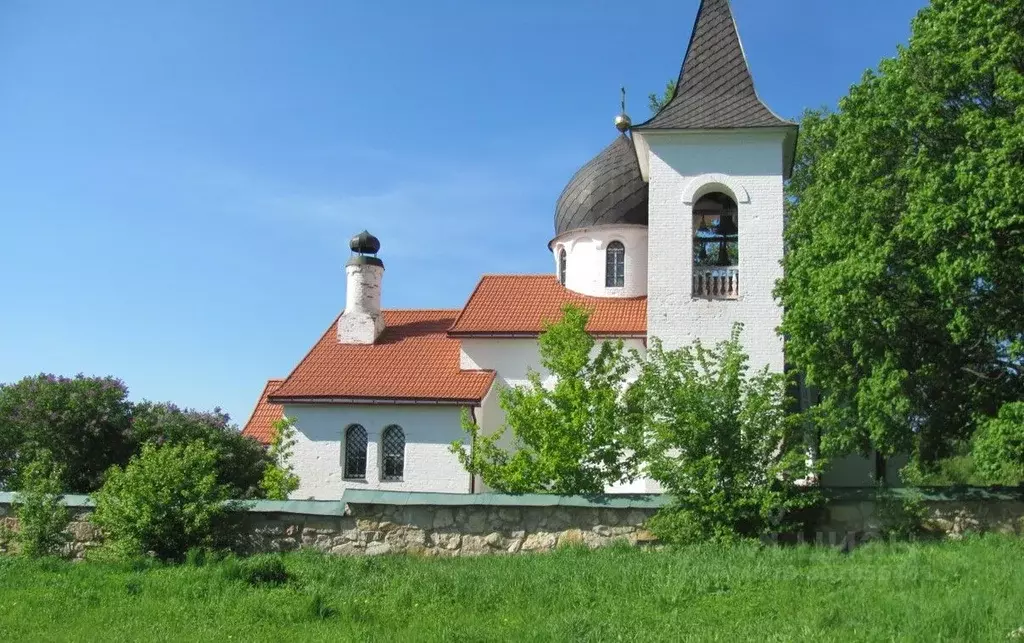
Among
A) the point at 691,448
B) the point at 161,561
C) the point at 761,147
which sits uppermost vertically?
the point at 761,147

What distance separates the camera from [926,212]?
41.5 ft

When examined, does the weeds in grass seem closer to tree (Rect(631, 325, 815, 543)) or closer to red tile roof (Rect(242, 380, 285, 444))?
tree (Rect(631, 325, 815, 543))

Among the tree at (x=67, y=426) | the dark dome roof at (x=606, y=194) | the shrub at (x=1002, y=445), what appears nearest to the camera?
the shrub at (x=1002, y=445)

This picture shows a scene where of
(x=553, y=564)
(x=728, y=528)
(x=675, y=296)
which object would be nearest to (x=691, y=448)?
(x=728, y=528)

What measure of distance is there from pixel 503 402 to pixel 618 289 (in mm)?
6743

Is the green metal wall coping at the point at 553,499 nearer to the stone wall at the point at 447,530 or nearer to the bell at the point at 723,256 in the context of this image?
the stone wall at the point at 447,530

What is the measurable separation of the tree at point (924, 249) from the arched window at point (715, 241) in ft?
11.9

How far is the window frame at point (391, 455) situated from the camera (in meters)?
20.7

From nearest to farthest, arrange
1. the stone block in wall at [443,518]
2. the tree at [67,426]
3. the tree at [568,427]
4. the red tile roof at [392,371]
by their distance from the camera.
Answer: the stone block in wall at [443,518]
the tree at [568,427]
the tree at [67,426]
the red tile roof at [392,371]

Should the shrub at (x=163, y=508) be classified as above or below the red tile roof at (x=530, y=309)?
below

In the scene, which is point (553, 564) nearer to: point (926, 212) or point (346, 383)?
point (926, 212)

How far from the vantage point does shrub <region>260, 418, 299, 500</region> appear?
62.4 feet

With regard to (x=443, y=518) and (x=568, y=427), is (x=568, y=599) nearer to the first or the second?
(x=443, y=518)

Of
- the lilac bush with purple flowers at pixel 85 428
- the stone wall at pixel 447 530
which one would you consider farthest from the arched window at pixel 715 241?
the lilac bush with purple flowers at pixel 85 428
